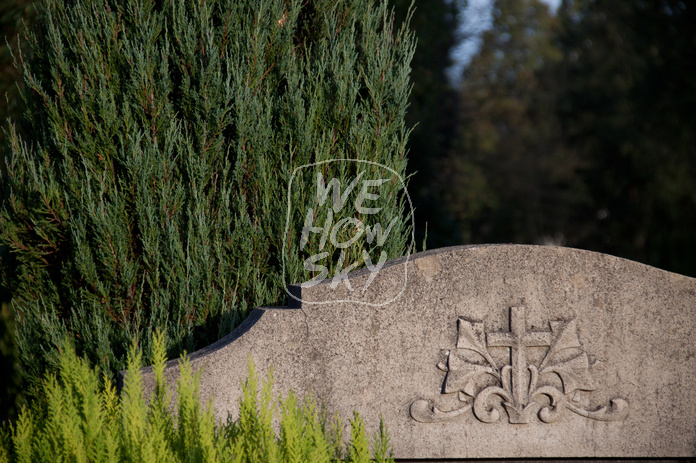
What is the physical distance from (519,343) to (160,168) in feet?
7.59

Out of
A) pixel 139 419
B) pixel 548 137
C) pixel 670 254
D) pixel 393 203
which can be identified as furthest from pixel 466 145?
pixel 139 419

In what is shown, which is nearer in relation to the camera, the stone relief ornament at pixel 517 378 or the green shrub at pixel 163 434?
the green shrub at pixel 163 434

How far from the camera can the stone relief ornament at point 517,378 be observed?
3.42m

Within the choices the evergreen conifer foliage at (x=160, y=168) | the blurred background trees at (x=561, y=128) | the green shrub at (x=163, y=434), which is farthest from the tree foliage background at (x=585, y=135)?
the green shrub at (x=163, y=434)

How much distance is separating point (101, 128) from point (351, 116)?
59.8 inches

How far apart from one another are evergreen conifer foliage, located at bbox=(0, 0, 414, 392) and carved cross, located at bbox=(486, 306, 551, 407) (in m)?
0.92

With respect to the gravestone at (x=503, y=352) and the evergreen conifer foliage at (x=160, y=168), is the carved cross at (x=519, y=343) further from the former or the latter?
the evergreen conifer foliage at (x=160, y=168)

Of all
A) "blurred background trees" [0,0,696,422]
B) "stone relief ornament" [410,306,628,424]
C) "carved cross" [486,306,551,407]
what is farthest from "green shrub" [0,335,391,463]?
"blurred background trees" [0,0,696,422]

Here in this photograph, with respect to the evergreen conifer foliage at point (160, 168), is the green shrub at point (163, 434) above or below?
below

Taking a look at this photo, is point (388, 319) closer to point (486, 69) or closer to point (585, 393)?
point (585, 393)

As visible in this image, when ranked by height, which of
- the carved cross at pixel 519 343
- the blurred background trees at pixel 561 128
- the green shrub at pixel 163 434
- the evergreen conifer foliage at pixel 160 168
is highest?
the blurred background trees at pixel 561 128

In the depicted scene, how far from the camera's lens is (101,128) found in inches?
146

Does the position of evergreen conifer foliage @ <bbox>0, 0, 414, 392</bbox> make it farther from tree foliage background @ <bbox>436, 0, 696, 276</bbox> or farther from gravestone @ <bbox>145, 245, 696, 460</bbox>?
tree foliage background @ <bbox>436, 0, 696, 276</bbox>

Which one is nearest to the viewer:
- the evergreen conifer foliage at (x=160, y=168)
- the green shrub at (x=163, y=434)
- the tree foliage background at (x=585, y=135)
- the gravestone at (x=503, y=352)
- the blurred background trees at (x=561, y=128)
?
the green shrub at (x=163, y=434)
